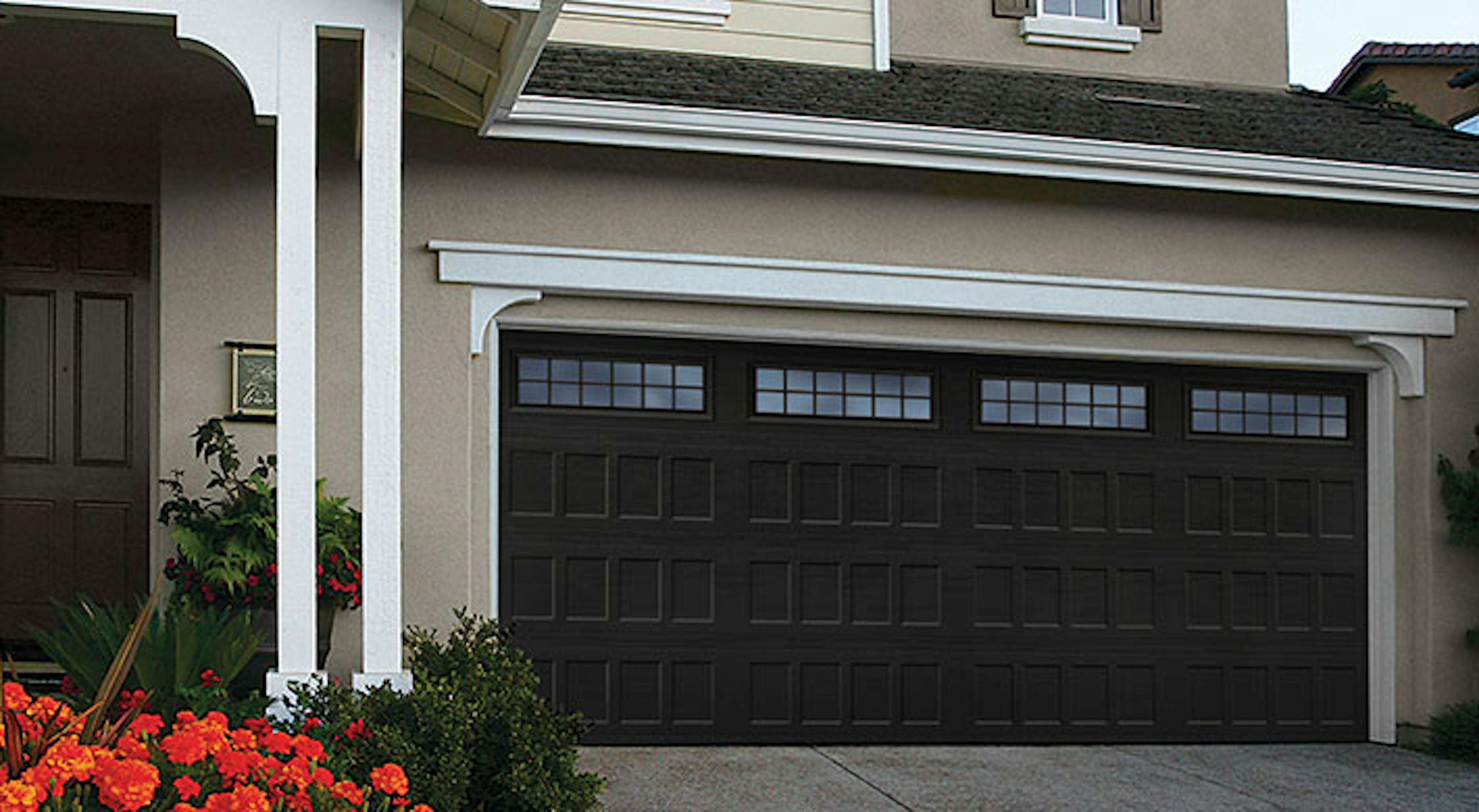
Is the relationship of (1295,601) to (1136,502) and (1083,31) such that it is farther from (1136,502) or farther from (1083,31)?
(1083,31)

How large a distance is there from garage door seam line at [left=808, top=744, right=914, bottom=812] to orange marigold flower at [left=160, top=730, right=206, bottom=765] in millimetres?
3623

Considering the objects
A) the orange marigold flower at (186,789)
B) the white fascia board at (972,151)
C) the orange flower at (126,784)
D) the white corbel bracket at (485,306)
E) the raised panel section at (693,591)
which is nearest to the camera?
the orange flower at (126,784)

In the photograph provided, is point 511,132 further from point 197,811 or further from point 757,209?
point 197,811

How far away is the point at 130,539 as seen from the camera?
29.6 feet

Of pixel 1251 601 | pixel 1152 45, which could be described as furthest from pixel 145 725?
pixel 1152 45

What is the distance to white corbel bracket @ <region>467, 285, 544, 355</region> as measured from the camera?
8.38 metres

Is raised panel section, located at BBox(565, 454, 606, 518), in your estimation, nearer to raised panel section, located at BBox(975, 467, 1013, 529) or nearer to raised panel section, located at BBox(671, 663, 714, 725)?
raised panel section, located at BBox(671, 663, 714, 725)

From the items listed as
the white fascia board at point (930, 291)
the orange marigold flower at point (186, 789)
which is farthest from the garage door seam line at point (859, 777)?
the orange marigold flower at point (186, 789)

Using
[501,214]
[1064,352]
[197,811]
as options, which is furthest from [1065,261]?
[197,811]

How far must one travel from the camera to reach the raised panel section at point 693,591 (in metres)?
8.87

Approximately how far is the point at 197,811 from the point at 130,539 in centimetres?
503

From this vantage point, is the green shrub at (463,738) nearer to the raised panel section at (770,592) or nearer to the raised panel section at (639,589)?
the raised panel section at (639,589)

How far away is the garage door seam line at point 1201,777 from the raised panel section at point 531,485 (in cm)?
332

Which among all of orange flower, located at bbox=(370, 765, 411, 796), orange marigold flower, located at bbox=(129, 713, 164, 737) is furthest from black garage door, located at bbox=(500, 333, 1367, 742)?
orange flower, located at bbox=(370, 765, 411, 796)
